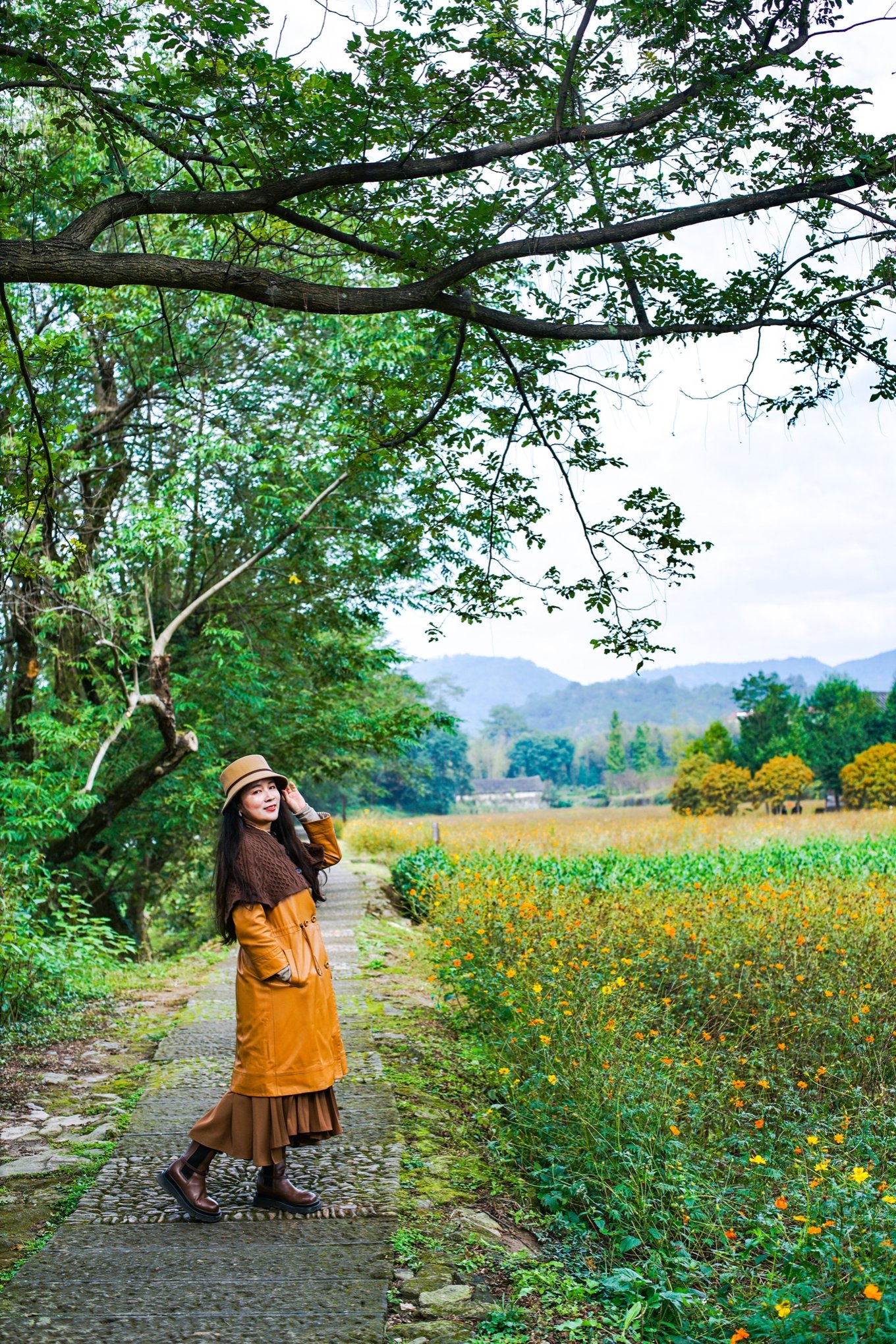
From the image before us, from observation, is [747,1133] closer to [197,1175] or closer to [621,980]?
[621,980]

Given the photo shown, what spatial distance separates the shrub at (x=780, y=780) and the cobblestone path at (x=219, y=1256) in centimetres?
2863

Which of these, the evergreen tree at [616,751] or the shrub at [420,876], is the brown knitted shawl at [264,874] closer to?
the shrub at [420,876]

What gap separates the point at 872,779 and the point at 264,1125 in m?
29.7

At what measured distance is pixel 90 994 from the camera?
8.13 meters

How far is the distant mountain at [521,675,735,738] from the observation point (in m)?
156

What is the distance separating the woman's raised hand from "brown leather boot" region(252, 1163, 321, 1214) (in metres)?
1.30

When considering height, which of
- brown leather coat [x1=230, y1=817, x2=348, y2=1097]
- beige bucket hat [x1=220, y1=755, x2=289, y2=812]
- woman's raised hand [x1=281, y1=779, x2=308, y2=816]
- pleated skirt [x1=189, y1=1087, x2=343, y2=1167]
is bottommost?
pleated skirt [x1=189, y1=1087, x2=343, y2=1167]

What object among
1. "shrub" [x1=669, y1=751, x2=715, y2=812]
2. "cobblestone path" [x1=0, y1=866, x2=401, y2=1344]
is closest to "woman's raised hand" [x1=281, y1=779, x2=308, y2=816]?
"cobblestone path" [x1=0, y1=866, x2=401, y2=1344]

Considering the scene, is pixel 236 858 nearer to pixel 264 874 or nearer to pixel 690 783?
pixel 264 874

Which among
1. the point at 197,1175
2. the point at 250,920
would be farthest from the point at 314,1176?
the point at 250,920

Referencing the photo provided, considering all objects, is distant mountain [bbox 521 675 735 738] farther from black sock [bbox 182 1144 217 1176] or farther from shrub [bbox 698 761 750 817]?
black sock [bbox 182 1144 217 1176]

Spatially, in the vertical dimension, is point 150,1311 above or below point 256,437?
below

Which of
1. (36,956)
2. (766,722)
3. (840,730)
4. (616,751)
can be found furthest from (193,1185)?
(616,751)

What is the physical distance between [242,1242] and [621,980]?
8.31 ft
